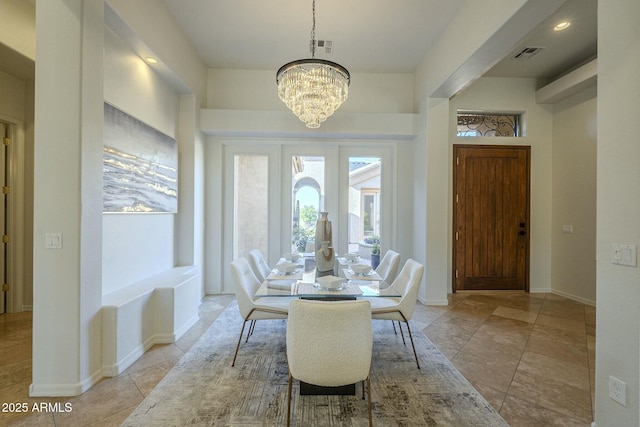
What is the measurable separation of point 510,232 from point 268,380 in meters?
4.40

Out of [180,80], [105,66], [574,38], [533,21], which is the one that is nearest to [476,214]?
[574,38]

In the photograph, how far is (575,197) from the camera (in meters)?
4.40

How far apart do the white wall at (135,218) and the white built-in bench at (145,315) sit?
0.54ft

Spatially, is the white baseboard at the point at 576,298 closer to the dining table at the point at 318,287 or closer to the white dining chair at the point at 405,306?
the white dining chair at the point at 405,306

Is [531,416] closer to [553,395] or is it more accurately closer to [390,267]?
[553,395]

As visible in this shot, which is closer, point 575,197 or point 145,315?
point 145,315

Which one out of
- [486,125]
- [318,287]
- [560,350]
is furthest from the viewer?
[486,125]

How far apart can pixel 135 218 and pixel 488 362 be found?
3568 mm

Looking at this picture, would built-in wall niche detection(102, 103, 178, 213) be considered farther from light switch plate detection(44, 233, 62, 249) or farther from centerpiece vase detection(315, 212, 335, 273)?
centerpiece vase detection(315, 212, 335, 273)

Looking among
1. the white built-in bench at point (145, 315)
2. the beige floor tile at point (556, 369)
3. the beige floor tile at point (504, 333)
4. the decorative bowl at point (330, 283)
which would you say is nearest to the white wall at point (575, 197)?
the beige floor tile at point (504, 333)

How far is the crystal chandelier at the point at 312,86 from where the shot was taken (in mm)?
2672

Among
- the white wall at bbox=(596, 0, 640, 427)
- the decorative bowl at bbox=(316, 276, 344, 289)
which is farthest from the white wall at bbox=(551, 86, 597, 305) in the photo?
the decorative bowl at bbox=(316, 276, 344, 289)

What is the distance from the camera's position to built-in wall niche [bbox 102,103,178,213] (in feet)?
8.26

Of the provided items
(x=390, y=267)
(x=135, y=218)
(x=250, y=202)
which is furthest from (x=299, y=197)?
(x=135, y=218)
